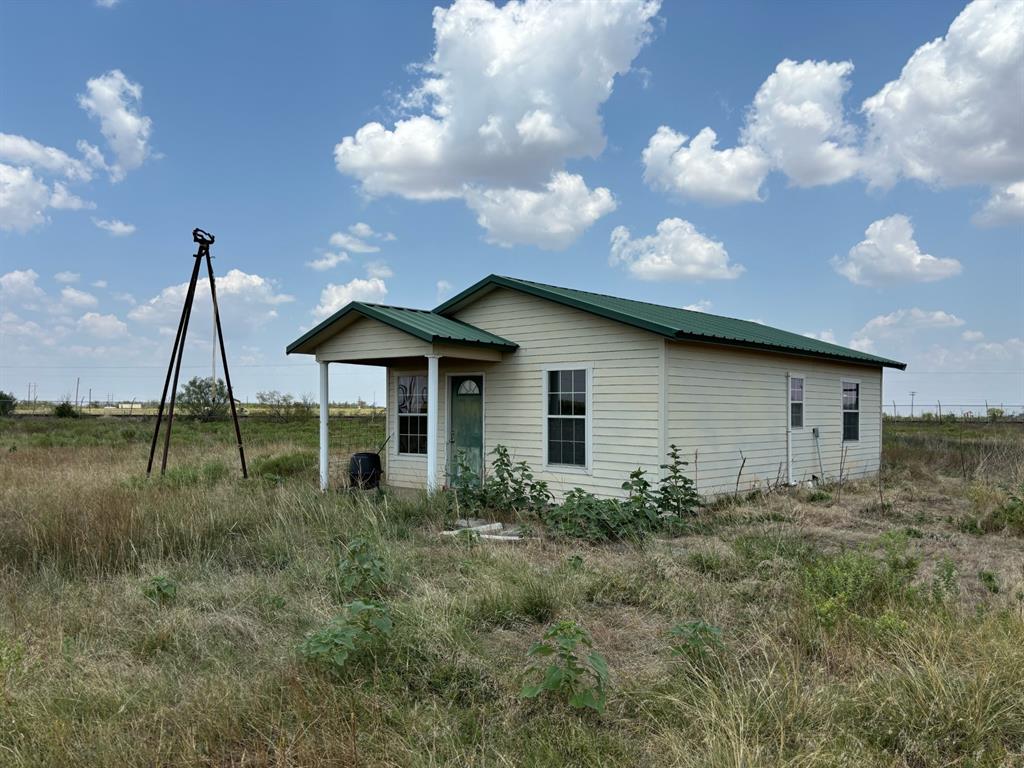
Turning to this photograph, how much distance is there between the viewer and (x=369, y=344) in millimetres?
11828

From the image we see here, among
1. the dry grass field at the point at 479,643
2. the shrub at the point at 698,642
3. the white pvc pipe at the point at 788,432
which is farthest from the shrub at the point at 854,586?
the white pvc pipe at the point at 788,432

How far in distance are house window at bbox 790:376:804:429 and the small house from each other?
1.2 inches

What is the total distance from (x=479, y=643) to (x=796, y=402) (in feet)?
34.5

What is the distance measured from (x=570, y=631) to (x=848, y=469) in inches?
500

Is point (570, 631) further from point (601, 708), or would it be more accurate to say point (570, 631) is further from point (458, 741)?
point (458, 741)

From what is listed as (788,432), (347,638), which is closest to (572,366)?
(788,432)

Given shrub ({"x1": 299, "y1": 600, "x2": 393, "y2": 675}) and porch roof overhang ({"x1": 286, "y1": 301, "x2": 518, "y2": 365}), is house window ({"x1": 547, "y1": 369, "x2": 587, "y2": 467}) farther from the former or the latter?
shrub ({"x1": 299, "y1": 600, "x2": 393, "y2": 675})

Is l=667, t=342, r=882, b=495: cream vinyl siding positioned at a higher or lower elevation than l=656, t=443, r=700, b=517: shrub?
higher

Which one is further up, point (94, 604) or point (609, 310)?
point (609, 310)

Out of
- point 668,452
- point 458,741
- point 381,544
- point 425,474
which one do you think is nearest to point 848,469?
point 668,452

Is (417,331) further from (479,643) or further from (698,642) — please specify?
(698,642)

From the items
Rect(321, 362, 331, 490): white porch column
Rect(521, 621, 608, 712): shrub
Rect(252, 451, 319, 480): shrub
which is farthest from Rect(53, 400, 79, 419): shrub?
Rect(521, 621, 608, 712): shrub

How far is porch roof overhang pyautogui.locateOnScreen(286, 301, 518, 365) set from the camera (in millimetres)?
10750

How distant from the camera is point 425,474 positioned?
13008mm
